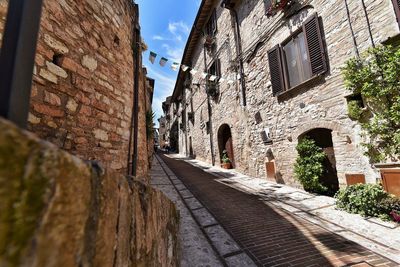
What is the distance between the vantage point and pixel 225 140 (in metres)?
12.4

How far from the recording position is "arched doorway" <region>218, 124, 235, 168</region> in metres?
11.6

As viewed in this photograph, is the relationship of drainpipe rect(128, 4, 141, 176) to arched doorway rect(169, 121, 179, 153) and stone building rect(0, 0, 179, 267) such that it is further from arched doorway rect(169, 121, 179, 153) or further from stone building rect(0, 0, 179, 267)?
arched doorway rect(169, 121, 179, 153)

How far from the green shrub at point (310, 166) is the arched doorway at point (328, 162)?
155mm

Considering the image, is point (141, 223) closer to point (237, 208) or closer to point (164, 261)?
point (164, 261)

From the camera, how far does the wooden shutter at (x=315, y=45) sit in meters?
6.09

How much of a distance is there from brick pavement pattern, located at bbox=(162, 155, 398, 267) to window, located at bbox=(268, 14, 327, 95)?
4.01m

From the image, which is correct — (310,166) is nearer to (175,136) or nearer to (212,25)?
(212,25)

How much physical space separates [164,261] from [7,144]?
182 cm

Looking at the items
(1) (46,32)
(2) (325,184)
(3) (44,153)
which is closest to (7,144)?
(3) (44,153)

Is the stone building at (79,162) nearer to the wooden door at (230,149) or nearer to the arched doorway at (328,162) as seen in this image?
the arched doorway at (328,162)

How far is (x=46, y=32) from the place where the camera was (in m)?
2.47

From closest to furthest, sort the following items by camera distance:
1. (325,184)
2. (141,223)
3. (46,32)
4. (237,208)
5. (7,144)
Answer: (7,144), (141,223), (46,32), (237,208), (325,184)

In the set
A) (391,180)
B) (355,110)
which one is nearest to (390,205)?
(391,180)

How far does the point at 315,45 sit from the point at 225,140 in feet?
22.9
